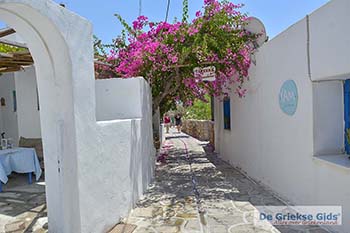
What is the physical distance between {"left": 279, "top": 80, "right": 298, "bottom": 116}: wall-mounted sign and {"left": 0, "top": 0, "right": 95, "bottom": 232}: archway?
4.05 m

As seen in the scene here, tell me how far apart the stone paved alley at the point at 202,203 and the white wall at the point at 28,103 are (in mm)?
5132

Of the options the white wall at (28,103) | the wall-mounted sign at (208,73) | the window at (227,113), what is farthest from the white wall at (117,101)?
the window at (227,113)

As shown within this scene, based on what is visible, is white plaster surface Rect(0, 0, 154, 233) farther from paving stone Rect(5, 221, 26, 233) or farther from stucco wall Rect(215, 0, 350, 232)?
stucco wall Rect(215, 0, 350, 232)

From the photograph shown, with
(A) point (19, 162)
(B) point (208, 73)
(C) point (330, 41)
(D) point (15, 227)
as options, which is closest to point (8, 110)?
(A) point (19, 162)

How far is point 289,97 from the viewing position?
20.5 ft

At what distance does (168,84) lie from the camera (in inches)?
420

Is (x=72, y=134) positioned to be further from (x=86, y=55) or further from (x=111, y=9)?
(x=111, y=9)

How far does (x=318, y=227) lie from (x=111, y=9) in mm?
9506

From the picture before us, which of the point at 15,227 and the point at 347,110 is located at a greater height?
the point at 347,110

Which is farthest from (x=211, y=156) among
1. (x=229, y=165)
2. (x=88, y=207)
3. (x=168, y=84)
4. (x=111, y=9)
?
(x=88, y=207)

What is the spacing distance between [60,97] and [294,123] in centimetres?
446

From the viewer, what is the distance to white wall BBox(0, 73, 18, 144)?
476 inches

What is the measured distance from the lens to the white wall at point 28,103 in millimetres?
11195

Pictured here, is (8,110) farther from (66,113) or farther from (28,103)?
(66,113)
